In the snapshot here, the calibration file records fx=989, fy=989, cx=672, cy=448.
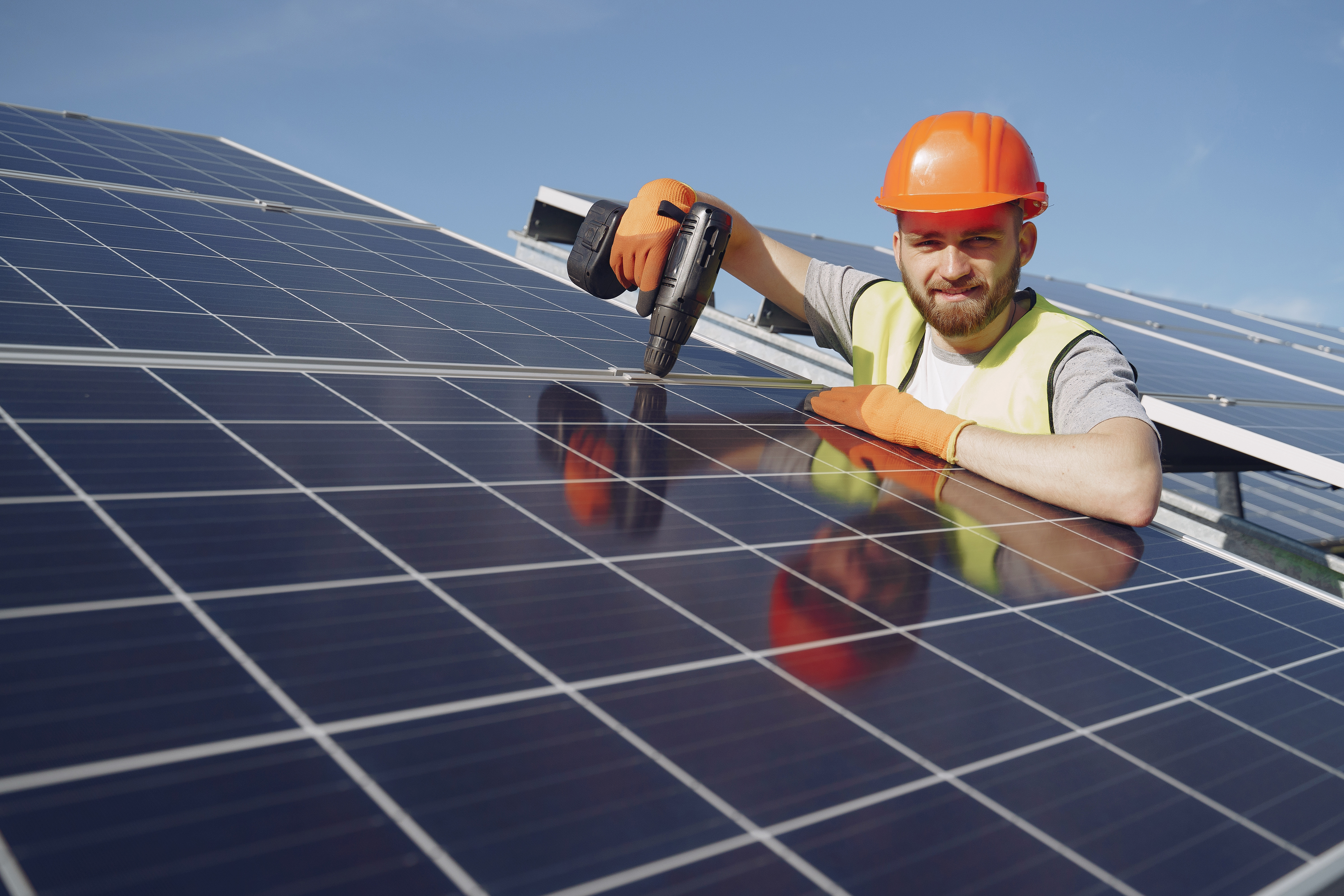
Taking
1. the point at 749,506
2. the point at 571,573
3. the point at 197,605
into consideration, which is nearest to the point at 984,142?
the point at 749,506

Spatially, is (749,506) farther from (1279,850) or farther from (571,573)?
(1279,850)

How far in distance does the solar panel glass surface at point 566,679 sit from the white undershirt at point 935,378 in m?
2.08

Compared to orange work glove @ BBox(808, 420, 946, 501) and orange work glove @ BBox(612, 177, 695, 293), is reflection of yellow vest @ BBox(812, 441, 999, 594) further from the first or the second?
orange work glove @ BBox(612, 177, 695, 293)

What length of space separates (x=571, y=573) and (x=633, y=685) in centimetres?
50

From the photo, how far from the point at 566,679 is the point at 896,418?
303 centimetres

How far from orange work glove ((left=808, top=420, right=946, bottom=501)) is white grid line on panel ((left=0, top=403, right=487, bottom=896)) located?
270cm

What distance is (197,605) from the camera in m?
1.85

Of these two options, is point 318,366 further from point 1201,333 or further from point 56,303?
point 1201,333

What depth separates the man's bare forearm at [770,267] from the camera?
6.35 metres

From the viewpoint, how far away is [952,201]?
494 cm

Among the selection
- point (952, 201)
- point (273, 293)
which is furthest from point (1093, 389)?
point (273, 293)

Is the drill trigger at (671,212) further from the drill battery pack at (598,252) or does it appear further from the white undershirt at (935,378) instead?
the white undershirt at (935,378)

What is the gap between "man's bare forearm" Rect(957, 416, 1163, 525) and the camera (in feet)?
13.3

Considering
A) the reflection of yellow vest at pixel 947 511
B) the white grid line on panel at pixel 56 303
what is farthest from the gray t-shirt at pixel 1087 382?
the white grid line on panel at pixel 56 303
